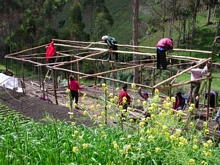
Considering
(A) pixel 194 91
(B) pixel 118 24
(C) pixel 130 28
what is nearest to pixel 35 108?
(A) pixel 194 91

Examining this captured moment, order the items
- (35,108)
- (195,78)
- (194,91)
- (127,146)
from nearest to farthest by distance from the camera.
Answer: (127,146) → (195,78) → (194,91) → (35,108)

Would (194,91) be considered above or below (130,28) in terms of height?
below

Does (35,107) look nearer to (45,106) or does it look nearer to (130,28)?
(45,106)

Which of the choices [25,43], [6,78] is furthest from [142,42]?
[6,78]

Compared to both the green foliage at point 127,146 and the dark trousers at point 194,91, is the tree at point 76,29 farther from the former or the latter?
the green foliage at point 127,146

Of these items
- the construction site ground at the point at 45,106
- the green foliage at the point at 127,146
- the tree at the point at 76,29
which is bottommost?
the construction site ground at the point at 45,106

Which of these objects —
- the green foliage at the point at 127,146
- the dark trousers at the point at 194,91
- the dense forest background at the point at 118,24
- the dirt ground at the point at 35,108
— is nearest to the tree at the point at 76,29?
the dense forest background at the point at 118,24

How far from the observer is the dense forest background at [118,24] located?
30406 millimetres

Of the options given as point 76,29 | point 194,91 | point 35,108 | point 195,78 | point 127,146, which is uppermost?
point 76,29

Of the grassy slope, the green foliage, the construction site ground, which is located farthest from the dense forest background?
the green foliage

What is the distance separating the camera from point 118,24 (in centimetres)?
4434

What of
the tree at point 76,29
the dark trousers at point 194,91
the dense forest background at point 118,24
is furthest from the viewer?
the tree at point 76,29

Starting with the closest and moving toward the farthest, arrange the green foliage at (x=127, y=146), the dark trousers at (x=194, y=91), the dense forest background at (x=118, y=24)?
1. the green foliage at (x=127, y=146)
2. the dark trousers at (x=194, y=91)
3. the dense forest background at (x=118, y=24)

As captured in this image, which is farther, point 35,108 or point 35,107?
point 35,107
